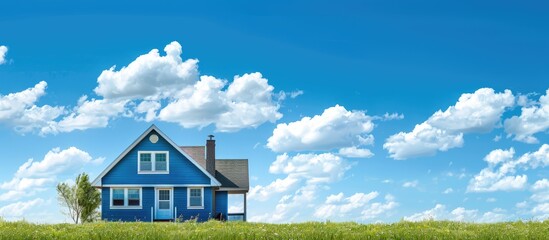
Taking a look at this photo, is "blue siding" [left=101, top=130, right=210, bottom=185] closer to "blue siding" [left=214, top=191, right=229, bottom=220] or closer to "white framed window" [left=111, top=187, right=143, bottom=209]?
"white framed window" [left=111, top=187, right=143, bottom=209]

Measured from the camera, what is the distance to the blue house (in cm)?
4406

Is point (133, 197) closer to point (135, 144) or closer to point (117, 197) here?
point (117, 197)

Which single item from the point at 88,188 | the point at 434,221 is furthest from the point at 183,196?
the point at 434,221

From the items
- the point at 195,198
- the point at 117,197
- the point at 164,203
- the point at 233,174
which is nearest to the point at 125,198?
the point at 117,197

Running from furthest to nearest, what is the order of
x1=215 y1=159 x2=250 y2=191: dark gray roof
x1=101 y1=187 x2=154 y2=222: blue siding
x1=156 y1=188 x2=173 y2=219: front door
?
1. x1=215 y1=159 x2=250 y2=191: dark gray roof
2. x1=156 y1=188 x2=173 y2=219: front door
3. x1=101 y1=187 x2=154 y2=222: blue siding

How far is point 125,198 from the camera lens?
146 feet

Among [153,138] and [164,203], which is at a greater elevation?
[153,138]

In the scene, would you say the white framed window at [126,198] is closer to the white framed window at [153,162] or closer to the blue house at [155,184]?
the blue house at [155,184]

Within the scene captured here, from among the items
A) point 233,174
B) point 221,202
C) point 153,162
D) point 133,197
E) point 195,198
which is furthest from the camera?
point 233,174

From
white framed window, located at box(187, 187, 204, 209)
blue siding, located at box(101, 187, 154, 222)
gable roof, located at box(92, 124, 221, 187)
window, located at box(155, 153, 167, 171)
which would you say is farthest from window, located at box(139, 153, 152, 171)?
white framed window, located at box(187, 187, 204, 209)

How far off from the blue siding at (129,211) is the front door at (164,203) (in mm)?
452

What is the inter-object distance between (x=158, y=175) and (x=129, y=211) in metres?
2.87

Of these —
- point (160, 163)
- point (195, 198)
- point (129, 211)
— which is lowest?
point (129, 211)

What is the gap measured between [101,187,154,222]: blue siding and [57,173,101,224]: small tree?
180 inches
